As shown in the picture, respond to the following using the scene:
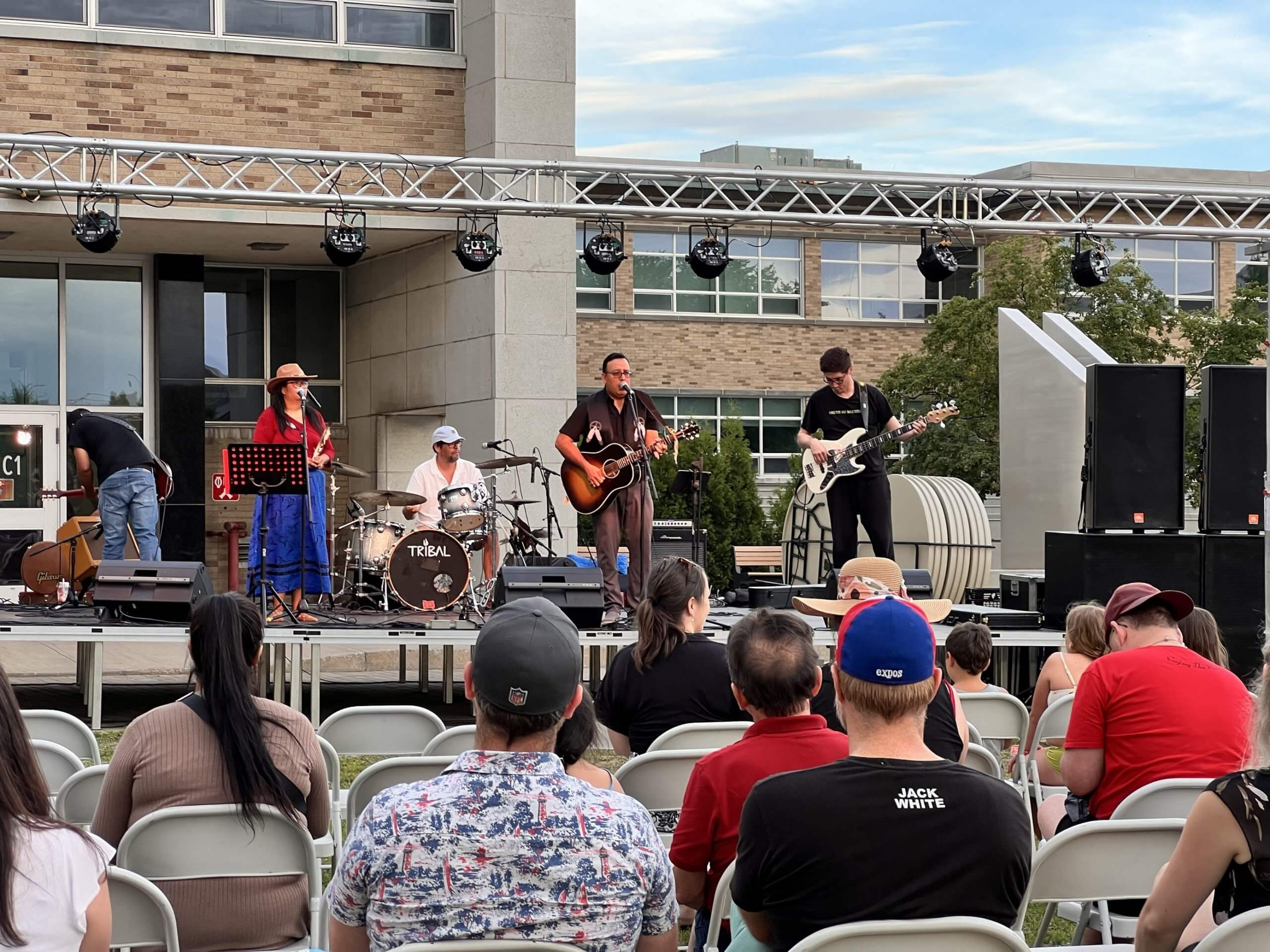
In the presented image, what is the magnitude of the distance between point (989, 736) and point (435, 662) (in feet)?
29.6

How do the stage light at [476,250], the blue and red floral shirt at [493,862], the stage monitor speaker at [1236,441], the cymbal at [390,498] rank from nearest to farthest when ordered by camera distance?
1. the blue and red floral shirt at [493,862]
2. the cymbal at [390,498]
3. the stage monitor speaker at [1236,441]
4. the stage light at [476,250]

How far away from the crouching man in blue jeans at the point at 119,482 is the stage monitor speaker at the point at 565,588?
3051 mm

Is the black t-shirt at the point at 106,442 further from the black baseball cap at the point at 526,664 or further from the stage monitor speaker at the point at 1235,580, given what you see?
the black baseball cap at the point at 526,664

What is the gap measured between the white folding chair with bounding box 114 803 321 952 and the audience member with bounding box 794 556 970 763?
136 cm

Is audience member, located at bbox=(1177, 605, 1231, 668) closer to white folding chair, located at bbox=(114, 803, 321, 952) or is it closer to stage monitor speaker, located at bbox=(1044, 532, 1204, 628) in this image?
white folding chair, located at bbox=(114, 803, 321, 952)

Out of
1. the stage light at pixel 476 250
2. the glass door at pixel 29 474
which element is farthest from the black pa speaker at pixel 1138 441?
the glass door at pixel 29 474

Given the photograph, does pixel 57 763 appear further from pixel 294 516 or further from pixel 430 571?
pixel 294 516

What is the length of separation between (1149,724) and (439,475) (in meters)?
7.85

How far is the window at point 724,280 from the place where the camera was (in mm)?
32094

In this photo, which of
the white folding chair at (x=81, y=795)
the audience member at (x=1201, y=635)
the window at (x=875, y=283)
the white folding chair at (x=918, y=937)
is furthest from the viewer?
the window at (x=875, y=283)

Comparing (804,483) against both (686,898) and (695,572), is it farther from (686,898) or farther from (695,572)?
(686,898)

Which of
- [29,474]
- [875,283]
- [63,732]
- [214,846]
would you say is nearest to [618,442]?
[63,732]

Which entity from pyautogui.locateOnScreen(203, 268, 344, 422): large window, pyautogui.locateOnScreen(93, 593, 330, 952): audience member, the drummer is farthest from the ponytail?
pyautogui.locateOnScreen(203, 268, 344, 422): large window

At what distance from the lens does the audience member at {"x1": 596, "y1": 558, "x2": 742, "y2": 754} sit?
511 cm
